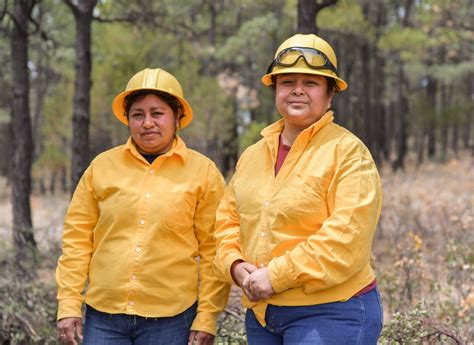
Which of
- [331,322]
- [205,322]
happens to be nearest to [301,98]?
[331,322]

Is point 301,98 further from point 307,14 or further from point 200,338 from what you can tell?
point 307,14

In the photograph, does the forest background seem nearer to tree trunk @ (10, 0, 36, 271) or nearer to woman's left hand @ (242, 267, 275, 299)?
tree trunk @ (10, 0, 36, 271)

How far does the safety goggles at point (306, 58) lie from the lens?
2582 mm

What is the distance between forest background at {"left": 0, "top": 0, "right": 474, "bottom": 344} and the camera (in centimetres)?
555

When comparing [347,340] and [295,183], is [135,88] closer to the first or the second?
[295,183]

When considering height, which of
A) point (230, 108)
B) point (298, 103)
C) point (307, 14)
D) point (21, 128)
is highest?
point (307, 14)

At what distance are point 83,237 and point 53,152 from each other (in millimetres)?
24299

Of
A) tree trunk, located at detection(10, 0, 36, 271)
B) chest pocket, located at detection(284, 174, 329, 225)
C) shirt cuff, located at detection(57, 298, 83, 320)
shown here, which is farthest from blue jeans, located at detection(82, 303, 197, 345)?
tree trunk, located at detection(10, 0, 36, 271)

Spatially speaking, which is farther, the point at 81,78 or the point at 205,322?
the point at 81,78

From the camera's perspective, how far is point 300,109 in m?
2.60

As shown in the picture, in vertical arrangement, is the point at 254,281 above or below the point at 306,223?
below

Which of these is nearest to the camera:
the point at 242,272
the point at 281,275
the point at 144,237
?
the point at 281,275

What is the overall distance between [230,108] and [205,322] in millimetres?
19004

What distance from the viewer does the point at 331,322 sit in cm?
242
